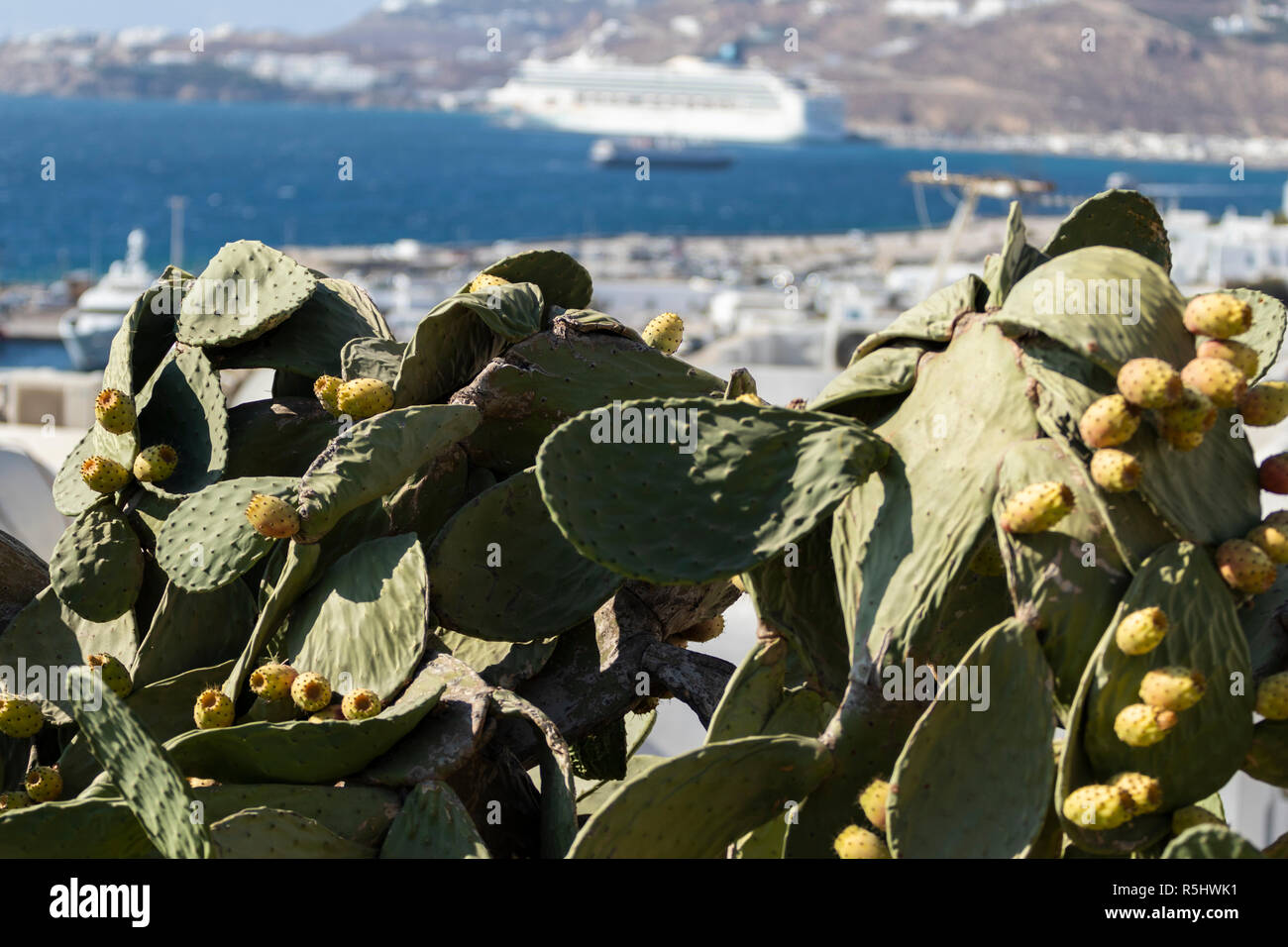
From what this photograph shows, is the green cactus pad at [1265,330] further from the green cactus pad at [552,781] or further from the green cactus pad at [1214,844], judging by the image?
the green cactus pad at [552,781]

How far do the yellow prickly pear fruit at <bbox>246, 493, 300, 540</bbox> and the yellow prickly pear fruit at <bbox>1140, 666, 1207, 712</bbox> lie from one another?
0.95 m

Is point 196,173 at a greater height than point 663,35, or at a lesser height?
lesser

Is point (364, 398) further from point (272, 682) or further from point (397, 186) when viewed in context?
point (397, 186)

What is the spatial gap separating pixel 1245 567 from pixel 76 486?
5.10 ft

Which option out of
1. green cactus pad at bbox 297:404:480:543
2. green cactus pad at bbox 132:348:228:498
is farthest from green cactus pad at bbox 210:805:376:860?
green cactus pad at bbox 132:348:228:498

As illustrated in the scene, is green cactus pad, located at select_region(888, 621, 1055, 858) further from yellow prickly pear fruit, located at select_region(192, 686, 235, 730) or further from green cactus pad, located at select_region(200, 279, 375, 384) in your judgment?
green cactus pad, located at select_region(200, 279, 375, 384)

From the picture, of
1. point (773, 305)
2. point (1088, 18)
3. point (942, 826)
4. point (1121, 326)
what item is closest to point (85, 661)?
point (942, 826)

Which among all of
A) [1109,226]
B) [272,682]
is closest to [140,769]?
[272,682]

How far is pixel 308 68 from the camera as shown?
18588 cm

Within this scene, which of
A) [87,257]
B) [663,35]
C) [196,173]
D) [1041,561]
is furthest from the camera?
[663,35]

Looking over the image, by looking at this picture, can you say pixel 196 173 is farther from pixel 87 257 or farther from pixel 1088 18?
pixel 1088 18

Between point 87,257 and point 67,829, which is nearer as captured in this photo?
point 67,829

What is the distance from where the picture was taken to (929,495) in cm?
145

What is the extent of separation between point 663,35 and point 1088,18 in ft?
176
